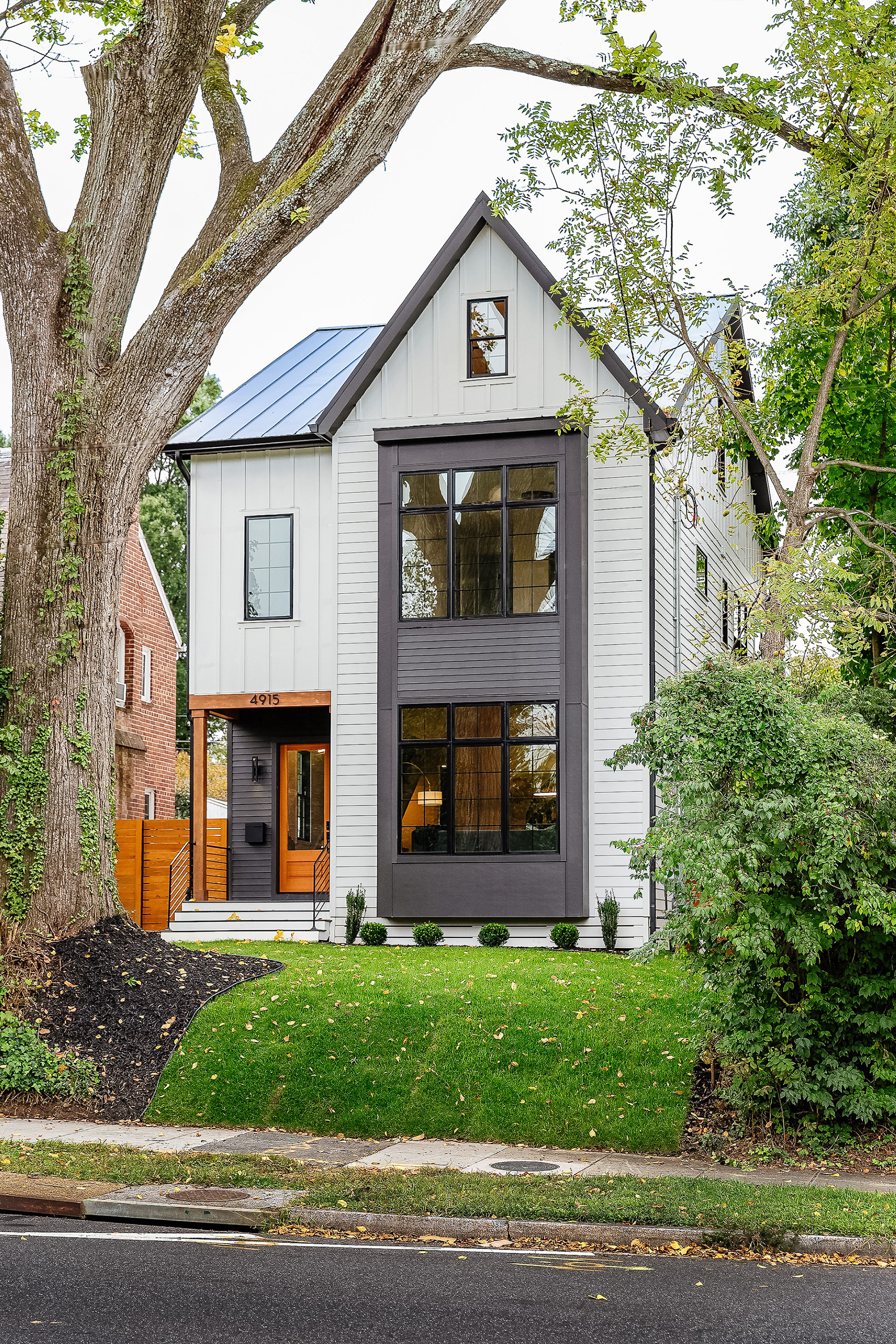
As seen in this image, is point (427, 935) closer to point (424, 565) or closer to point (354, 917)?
point (354, 917)

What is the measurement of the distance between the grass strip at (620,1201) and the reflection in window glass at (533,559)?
9.93 m

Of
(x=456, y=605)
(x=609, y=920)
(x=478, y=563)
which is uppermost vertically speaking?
(x=478, y=563)

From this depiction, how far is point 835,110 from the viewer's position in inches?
564

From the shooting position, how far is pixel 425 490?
17.8 metres

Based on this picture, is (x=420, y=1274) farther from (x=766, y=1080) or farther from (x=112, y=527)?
(x=112, y=527)

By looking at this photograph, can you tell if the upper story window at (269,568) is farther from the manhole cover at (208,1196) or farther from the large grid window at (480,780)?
the manhole cover at (208,1196)

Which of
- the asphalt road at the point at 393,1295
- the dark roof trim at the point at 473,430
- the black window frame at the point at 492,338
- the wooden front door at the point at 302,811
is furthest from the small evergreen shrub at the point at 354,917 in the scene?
the asphalt road at the point at 393,1295

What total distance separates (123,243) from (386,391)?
20.7 feet

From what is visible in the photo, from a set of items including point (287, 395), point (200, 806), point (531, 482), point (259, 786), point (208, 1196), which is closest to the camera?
point (208, 1196)

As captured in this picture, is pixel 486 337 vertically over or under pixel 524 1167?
over

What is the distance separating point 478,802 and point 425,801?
0.77 metres

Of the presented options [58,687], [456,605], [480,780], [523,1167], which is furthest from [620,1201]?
[456,605]

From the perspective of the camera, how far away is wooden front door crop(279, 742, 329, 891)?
2017cm

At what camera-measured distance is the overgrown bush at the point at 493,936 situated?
1670 cm
